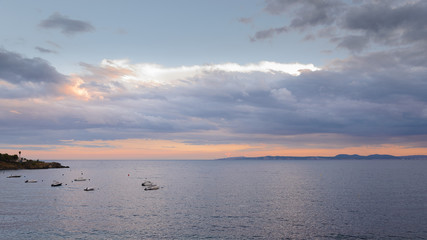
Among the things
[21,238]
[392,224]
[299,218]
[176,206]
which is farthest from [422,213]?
[21,238]

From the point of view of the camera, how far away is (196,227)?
63.6 metres

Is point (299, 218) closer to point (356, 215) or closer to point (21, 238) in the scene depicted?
point (356, 215)

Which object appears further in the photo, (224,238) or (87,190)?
(87,190)

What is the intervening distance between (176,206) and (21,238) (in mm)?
40784

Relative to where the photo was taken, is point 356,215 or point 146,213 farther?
point 146,213

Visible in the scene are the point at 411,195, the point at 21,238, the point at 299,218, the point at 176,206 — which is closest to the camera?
the point at 21,238

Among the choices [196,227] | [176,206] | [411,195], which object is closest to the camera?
[196,227]

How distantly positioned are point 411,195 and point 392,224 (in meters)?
51.9

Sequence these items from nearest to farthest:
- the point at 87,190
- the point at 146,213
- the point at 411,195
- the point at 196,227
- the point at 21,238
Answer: the point at 21,238
the point at 196,227
the point at 146,213
the point at 411,195
the point at 87,190

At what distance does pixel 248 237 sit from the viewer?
185ft

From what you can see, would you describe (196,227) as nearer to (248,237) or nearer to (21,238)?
(248,237)

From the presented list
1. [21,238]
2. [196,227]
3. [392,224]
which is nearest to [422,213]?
[392,224]

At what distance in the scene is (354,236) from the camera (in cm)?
5625

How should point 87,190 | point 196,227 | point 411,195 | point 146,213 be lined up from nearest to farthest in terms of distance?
point 196,227 < point 146,213 < point 411,195 < point 87,190
